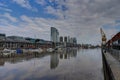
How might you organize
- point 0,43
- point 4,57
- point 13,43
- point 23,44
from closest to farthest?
point 4,57, point 0,43, point 13,43, point 23,44

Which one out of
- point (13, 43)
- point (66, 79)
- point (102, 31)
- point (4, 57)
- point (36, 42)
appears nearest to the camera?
point (66, 79)

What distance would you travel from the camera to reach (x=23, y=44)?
129m

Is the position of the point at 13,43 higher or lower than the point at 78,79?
higher

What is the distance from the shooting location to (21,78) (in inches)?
952

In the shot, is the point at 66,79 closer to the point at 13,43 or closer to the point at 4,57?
the point at 4,57

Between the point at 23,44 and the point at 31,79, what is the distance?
109 meters

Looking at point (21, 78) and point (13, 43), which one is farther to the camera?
point (13, 43)

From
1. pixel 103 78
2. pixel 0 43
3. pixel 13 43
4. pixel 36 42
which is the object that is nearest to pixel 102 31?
pixel 36 42

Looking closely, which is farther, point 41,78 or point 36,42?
point 36,42

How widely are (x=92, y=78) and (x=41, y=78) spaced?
26.6 ft

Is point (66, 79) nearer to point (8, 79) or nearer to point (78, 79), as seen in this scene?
point (78, 79)

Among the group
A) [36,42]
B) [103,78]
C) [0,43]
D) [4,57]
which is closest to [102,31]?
[36,42]

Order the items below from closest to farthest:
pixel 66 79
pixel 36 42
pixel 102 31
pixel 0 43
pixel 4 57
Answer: pixel 66 79 → pixel 4 57 → pixel 0 43 → pixel 102 31 → pixel 36 42

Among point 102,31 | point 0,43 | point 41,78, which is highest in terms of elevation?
point 102,31
